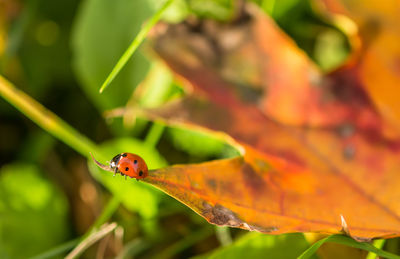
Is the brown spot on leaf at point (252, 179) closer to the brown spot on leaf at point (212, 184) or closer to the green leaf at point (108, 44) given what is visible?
the brown spot on leaf at point (212, 184)

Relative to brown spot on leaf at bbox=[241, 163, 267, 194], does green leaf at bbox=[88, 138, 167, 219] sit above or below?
below

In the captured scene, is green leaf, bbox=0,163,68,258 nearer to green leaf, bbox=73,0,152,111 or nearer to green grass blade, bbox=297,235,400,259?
green leaf, bbox=73,0,152,111

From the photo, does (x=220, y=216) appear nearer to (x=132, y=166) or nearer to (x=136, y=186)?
(x=132, y=166)

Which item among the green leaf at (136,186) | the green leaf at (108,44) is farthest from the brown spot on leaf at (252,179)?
the green leaf at (108,44)

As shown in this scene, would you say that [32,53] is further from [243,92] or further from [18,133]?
[243,92]

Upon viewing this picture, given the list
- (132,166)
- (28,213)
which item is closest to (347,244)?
(132,166)

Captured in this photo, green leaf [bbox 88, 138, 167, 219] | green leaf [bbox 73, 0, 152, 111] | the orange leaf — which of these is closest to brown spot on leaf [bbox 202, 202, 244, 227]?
the orange leaf

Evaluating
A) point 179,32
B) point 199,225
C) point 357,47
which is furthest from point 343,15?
point 199,225
